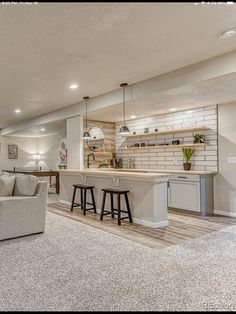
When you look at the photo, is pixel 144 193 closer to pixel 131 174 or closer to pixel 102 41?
pixel 131 174

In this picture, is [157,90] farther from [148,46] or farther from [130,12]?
[130,12]

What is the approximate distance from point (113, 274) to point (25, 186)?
91.9 inches

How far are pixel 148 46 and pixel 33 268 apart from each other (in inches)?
116

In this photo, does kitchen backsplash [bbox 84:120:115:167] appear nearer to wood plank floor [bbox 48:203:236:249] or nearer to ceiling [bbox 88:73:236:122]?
ceiling [bbox 88:73:236:122]

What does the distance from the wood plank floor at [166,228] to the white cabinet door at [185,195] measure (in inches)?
7.2

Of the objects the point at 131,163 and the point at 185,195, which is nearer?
the point at 185,195

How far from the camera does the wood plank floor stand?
3.64 metres

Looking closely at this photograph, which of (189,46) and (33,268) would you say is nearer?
(33,268)

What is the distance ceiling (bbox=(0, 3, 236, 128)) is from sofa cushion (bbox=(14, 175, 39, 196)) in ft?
5.69

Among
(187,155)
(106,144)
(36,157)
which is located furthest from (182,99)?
(36,157)

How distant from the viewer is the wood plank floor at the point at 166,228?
3643 mm

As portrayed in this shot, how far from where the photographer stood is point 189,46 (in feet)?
10.6

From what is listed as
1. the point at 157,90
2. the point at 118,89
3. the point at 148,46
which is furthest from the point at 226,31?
the point at 118,89

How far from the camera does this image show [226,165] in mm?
5254
